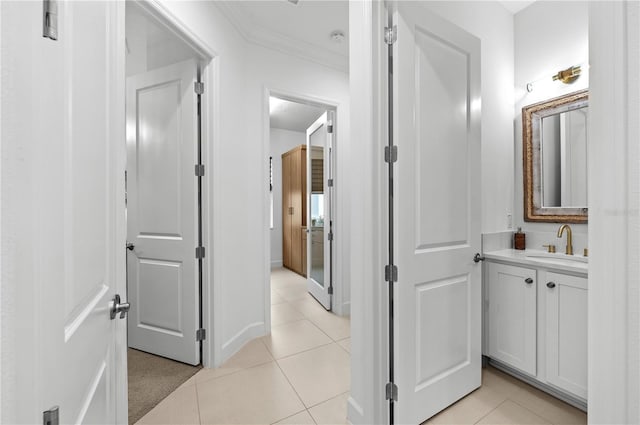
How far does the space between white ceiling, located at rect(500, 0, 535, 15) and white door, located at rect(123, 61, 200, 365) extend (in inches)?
103

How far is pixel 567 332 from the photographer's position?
1.71 meters

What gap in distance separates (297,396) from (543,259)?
1.88 metres

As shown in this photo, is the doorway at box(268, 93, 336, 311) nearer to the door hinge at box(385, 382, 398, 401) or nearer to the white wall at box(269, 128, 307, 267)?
the white wall at box(269, 128, 307, 267)

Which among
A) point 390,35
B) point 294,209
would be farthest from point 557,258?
point 294,209

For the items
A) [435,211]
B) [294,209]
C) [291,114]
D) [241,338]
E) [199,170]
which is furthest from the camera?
[294,209]

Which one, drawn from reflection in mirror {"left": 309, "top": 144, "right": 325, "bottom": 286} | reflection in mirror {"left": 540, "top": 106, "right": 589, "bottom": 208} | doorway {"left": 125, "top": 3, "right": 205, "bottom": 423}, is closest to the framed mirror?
reflection in mirror {"left": 540, "top": 106, "right": 589, "bottom": 208}

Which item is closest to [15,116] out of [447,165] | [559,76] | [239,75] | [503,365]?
[447,165]

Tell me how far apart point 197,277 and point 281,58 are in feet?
7.21

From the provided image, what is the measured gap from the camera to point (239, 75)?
8.36 ft

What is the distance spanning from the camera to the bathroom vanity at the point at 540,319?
65.8 inches

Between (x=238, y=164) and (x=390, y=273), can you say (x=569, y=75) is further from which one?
(x=238, y=164)

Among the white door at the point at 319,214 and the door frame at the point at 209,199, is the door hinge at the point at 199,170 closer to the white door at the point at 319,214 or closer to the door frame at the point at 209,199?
the door frame at the point at 209,199

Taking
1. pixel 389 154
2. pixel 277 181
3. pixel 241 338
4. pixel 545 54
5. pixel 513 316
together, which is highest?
pixel 545 54

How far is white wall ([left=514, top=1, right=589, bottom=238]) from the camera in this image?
208 centimetres
